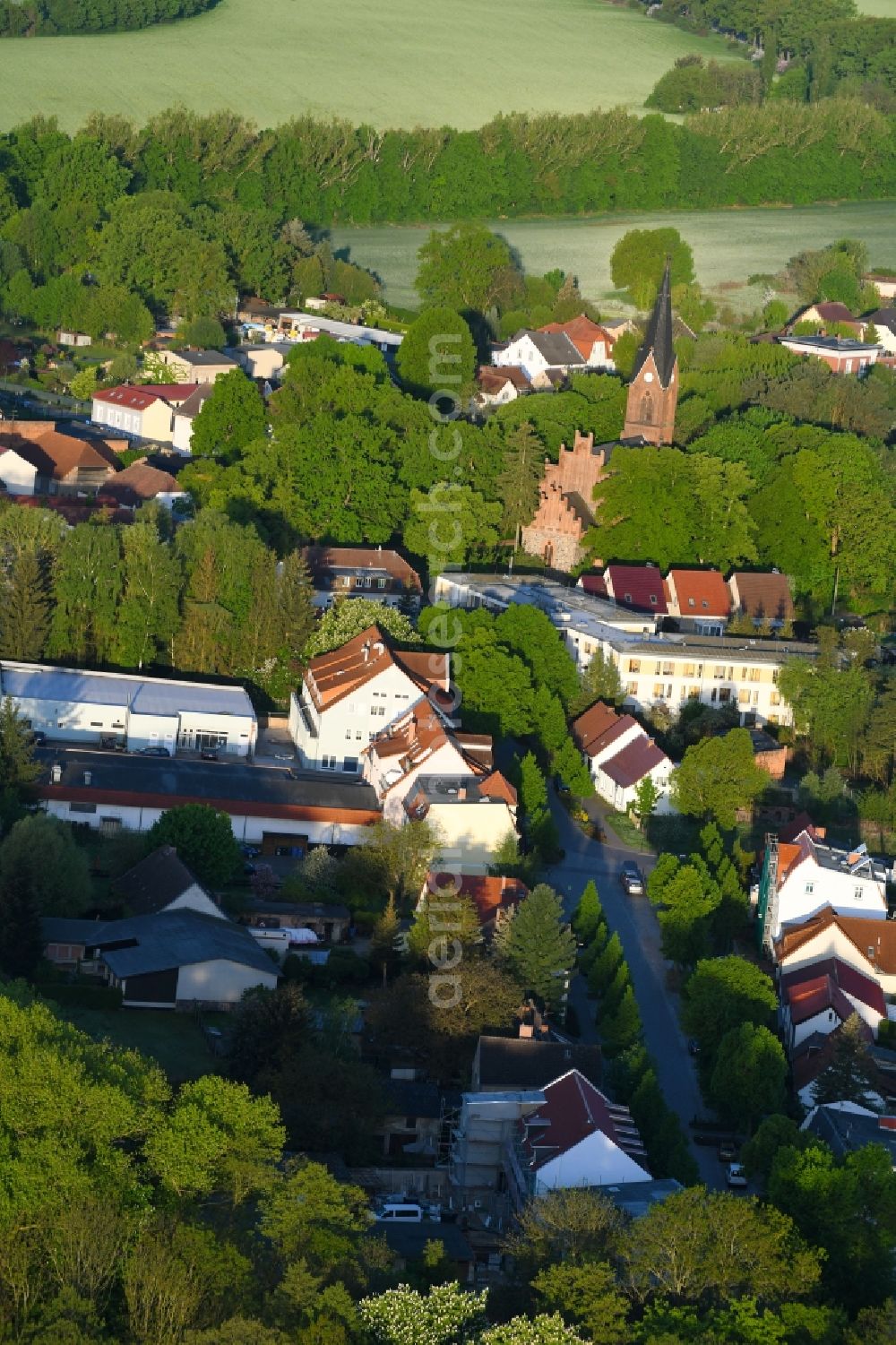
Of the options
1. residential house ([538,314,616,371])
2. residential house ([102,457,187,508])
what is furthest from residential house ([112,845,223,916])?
residential house ([538,314,616,371])

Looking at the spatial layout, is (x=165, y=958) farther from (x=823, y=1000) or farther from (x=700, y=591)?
(x=700, y=591)

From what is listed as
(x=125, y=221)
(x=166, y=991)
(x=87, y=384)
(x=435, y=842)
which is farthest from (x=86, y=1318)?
(x=125, y=221)

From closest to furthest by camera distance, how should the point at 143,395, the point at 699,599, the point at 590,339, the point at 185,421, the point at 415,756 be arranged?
the point at 415,756 → the point at 699,599 → the point at 185,421 → the point at 143,395 → the point at 590,339

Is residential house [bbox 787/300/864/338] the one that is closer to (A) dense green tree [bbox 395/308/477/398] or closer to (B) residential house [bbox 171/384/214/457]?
(A) dense green tree [bbox 395/308/477/398]

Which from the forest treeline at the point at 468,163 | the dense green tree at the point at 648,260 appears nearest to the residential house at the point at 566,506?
the forest treeline at the point at 468,163

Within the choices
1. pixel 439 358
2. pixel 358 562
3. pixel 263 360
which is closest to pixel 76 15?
pixel 263 360

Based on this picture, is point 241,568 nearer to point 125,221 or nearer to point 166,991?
point 166,991
